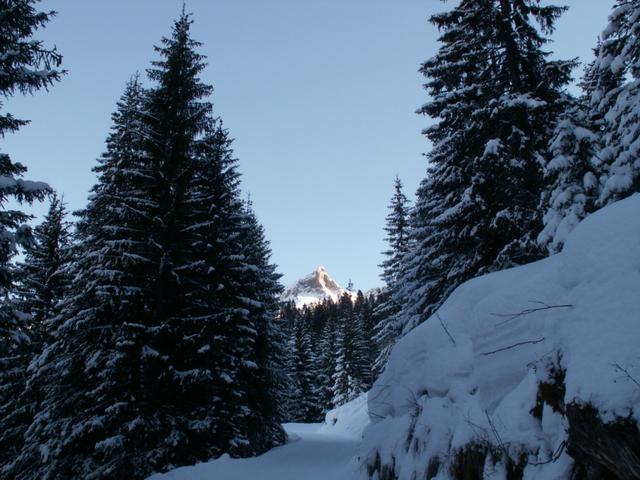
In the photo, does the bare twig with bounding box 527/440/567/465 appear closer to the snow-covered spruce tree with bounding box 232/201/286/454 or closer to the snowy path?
the snowy path

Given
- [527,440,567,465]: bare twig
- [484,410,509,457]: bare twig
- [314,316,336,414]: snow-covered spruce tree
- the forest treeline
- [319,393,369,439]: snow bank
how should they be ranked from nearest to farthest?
1. [527,440,567,465]: bare twig
2. [484,410,509,457]: bare twig
3. the forest treeline
4. [319,393,369,439]: snow bank
5. [314,316,336,414]: snow-covered spruce tree

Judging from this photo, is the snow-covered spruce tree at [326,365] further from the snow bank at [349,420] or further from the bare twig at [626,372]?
the bare twig at [626,372]

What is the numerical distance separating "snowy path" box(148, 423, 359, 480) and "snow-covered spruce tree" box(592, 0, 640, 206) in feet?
26.3

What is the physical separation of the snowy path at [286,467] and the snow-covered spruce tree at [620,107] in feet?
26.3

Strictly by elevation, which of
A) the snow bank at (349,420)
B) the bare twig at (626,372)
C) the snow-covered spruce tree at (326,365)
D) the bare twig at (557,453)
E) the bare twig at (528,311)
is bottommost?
the snow bank at (349,420)

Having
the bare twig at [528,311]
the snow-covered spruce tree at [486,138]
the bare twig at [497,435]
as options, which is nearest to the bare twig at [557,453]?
the bare twig at [497,435]

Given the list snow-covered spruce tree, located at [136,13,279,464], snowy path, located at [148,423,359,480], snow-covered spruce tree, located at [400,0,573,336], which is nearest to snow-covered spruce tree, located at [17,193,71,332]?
snow-covered spruce tree, located at [136,13,279,464]

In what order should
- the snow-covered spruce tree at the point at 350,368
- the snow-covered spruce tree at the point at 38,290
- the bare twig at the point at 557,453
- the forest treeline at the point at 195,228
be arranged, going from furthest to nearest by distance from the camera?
the snow-covered spruce tree at the point at 350,368, the snow-covered spruce tree at the point at 38,290, the forest treeline at the point at 195,228, the bare twig at the point at 557,453

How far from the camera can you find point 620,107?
9.99m

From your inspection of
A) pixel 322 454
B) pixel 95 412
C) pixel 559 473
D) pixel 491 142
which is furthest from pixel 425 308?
pixel 559 473

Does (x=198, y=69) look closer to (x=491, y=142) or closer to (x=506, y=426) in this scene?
(x=491, y=142)

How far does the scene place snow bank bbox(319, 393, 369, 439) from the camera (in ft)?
96.8

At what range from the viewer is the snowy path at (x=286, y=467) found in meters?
9.11

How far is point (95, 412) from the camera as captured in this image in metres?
11.5
